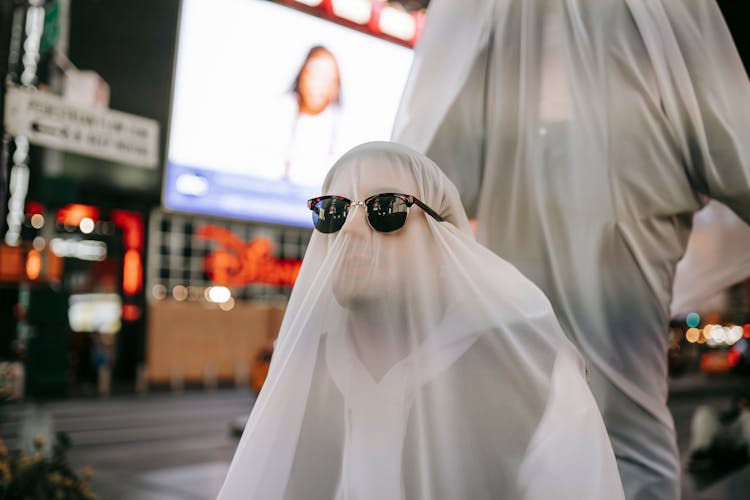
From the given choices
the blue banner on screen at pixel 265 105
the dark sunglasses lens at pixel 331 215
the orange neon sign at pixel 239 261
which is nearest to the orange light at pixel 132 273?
the orange neon sign at pixel 239 261

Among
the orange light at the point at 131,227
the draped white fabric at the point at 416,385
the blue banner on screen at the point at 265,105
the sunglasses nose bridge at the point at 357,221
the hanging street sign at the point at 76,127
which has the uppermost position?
the blue banner on screen at the point at 265,105

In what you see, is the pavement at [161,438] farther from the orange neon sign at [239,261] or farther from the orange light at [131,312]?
the orange neon sign at [239,261]

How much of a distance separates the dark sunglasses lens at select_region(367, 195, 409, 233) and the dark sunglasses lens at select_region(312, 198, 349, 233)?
8 cm

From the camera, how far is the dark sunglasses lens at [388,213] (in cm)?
156

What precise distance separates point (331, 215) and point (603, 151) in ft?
2.69

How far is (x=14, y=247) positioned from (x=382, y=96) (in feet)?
17.7

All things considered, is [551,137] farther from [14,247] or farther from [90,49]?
[90,49]

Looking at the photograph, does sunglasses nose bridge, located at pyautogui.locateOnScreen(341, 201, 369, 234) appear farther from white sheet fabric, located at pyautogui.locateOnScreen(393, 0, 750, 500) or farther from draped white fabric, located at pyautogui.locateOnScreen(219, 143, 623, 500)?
white sheet fabric, located at pyautogui.locateOnScreen(393, 0, 750, 500)

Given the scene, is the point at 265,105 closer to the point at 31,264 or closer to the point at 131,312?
the point at 31,264

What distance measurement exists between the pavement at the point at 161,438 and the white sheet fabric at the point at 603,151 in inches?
119

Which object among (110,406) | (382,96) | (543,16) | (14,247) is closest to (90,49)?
(110,406)

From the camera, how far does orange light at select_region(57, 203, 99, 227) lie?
61.6ft

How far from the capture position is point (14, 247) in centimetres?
378

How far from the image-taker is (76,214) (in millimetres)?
19094
